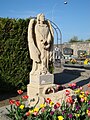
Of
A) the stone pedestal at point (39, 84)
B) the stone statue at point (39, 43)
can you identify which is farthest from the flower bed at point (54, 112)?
the stone statue at point (39, 43)

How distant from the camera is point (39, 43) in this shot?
26.3 feet

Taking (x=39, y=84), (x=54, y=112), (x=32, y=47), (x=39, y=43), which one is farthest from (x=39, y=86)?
(x=54, y=112)

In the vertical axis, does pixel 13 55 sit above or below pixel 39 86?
above

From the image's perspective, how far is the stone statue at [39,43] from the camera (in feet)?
26.0

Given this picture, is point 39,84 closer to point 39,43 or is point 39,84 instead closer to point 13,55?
point 39,43

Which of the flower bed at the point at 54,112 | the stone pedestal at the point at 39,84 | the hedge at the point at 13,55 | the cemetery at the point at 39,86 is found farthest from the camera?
the hedge at the point at 13,55

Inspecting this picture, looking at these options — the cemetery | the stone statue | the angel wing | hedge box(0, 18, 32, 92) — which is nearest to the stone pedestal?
the cemetery

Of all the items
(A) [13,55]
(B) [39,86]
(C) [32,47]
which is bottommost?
(B) [39,86]

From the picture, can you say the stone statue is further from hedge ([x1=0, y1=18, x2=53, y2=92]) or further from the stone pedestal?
hedge ([x1=0, y1=18, x2=53, y2=92])

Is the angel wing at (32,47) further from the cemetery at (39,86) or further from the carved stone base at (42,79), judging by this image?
the carved stone base at (42,79)

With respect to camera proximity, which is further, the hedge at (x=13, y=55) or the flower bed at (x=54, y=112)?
the hedge at (x=13, y=55)

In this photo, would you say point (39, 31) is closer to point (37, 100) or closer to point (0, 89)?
point (37, 100)

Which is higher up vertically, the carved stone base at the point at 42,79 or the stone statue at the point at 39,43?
the stone statue at the point at 39,43

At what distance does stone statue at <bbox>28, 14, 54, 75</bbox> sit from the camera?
7915 mm
